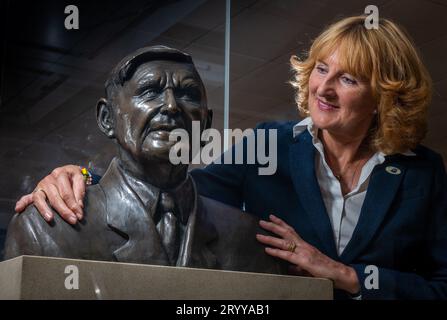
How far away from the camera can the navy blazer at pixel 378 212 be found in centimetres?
221

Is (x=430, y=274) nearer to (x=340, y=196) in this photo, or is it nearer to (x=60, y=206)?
(x=340, y=196)

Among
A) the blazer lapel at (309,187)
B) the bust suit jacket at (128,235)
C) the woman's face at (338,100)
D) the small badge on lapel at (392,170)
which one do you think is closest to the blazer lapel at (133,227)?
the bust suit jacket at (128,235)

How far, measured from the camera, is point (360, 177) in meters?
2.29

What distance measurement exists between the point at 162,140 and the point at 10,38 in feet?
1.88

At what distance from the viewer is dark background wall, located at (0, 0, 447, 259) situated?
6.68 feet

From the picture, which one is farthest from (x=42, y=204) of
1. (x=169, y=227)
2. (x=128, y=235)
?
(x=169, y=227)

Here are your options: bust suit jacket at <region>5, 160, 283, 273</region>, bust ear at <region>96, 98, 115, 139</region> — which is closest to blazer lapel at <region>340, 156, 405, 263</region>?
bust suit jacket at <region>5, 160, 283, 273</region>

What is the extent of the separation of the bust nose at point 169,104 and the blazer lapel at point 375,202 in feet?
2.28

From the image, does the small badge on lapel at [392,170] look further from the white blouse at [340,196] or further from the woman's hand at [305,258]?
the woman's hand at [305,258]

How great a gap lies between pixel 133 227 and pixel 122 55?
1.76ft

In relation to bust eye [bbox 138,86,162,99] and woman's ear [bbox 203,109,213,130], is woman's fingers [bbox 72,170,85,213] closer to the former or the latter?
bust eye [bbox 138,86,162,99]

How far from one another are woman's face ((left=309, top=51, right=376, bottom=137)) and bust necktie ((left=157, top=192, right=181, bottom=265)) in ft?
1.96

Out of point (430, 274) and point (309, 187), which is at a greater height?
point (309, 187)

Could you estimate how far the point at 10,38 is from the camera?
2105 millimetres
